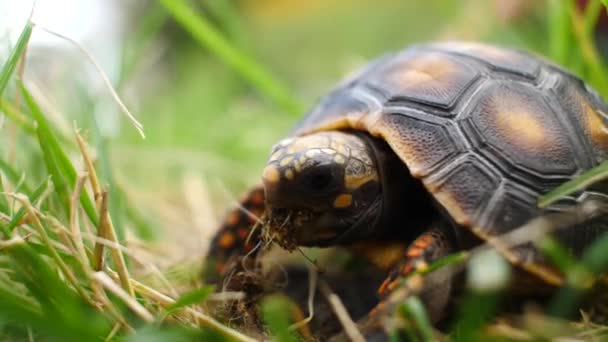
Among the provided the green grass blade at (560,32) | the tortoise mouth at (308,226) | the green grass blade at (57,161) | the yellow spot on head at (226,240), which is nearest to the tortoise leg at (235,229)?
the yellow spot on head at (226,240)

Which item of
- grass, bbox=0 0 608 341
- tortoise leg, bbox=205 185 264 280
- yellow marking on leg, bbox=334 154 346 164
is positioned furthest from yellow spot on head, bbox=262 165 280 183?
tortoise leg, bbox=205 185 264 280

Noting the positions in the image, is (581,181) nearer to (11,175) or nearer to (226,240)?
(226,240)

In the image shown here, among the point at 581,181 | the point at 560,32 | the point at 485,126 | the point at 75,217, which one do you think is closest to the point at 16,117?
the point at 75,217

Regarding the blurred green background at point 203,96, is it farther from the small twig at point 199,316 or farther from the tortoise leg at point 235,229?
the small twig at point 199,316

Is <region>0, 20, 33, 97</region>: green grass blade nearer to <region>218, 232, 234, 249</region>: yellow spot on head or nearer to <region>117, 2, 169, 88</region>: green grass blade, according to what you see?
<region>218, 232, 234, 249</region>: yellow spot on head

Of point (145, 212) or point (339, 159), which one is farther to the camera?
point (145, 212)

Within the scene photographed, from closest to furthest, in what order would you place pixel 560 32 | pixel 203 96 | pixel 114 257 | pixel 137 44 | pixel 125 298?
1. pixel 125 298
2. pixel 114 257
3. pixel 560 32
4. pixel 137 44
5. pixel 203 96
